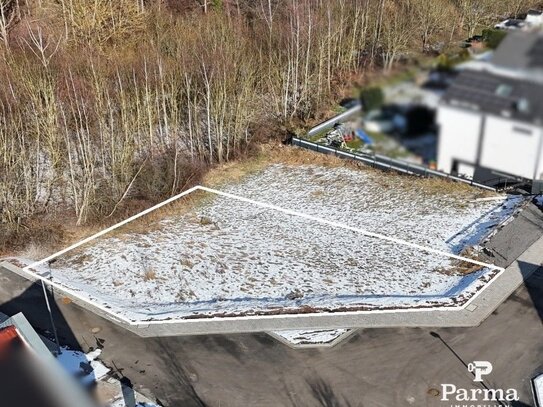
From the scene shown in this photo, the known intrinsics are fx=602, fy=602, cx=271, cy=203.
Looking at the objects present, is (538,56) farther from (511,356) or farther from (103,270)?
(103,270)

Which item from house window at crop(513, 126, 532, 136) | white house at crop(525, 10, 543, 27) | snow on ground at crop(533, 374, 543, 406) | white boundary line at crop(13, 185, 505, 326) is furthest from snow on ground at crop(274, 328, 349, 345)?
house window at crop(513, 126, 532, 136)

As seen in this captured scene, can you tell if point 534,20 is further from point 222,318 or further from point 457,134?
point 222,318

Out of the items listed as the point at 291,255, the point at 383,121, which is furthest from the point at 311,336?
the point at 383,121

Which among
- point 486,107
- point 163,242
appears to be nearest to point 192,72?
point 163,242

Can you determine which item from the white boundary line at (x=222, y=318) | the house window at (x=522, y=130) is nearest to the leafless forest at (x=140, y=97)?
the white boundary line at (x=222, y=318)

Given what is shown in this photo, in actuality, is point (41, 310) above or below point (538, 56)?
below

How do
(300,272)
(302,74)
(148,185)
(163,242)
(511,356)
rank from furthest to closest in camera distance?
(302,74), (148,185), (163,242), (300,272), (511,356)

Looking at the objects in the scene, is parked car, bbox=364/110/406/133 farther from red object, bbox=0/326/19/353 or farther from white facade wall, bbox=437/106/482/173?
red object, bbox=0/326/19/353
